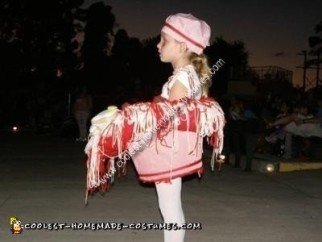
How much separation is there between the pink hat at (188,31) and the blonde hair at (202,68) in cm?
4

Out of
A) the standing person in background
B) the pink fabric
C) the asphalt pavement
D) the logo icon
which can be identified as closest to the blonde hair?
the pink fabric

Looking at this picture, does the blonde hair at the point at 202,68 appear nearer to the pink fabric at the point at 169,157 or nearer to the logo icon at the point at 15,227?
the pink fabric at the point at 169,157

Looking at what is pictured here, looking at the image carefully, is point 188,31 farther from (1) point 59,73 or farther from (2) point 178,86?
(1) point 59,73

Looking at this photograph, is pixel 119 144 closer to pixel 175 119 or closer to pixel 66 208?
pixel 175 119

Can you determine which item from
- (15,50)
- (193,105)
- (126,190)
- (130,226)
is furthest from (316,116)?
(15,50)

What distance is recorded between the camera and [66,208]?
21.7ft

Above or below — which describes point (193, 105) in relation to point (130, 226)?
above

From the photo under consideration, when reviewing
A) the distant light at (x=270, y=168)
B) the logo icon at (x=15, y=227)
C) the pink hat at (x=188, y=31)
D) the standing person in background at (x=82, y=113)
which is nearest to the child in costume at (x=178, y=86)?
the pink hat at (x=188, y=31)

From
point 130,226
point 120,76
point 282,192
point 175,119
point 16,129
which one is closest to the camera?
point 175,119

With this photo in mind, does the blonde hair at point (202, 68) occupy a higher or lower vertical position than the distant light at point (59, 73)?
lower

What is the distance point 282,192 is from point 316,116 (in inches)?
135

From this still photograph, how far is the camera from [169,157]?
11.7ft

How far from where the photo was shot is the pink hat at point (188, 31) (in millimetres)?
3707

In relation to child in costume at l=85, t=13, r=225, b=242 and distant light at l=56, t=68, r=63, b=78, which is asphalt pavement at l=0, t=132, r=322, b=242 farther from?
distant light at l=56, t=68, r=63, b=78
